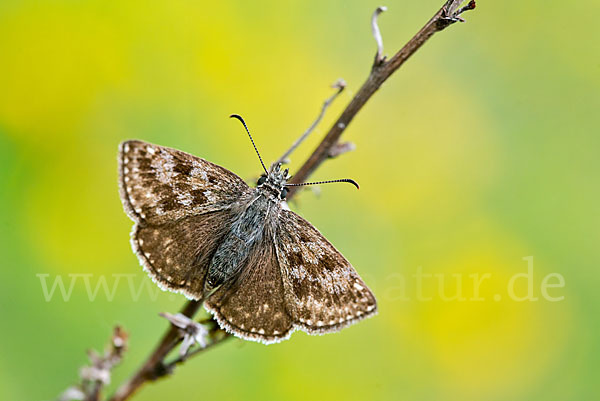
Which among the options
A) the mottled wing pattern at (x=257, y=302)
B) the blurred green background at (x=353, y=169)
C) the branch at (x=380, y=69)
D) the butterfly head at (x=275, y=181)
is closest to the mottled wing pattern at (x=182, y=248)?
the mottled wing pattern at (x=257, y=302)

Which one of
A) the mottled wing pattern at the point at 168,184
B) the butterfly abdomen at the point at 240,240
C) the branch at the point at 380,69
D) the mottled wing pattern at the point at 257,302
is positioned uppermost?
the branch at the point at 380,69

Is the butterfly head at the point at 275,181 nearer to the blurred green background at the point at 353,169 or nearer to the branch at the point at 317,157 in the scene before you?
the branch at the point at 317,157

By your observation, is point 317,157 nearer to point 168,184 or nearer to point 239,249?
point 239,249

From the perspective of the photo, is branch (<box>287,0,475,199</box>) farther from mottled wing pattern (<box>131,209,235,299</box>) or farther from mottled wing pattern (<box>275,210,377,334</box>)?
mottled wing pattern (<box>131,209,235,299</box>)

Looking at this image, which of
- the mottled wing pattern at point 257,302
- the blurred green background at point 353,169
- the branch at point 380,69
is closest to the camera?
the branch at point 380,69

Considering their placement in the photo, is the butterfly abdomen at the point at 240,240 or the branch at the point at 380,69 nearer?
the branch at the point at 380,69

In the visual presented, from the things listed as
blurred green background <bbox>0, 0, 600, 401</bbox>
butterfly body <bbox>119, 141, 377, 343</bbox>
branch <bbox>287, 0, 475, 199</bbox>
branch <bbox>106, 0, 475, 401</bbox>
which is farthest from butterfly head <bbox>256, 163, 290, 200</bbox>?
blurred green background <bbox>0, 0, 600, 401</bbox>

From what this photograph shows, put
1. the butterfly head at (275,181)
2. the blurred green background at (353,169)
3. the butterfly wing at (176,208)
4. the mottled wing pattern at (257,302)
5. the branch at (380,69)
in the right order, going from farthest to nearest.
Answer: the blurred green background at (353,169)
the butterfly wing at (176,208)
the butterfly head at (275,181)
the mottled wing pattern at (257,302)
the branch at (380,69)
